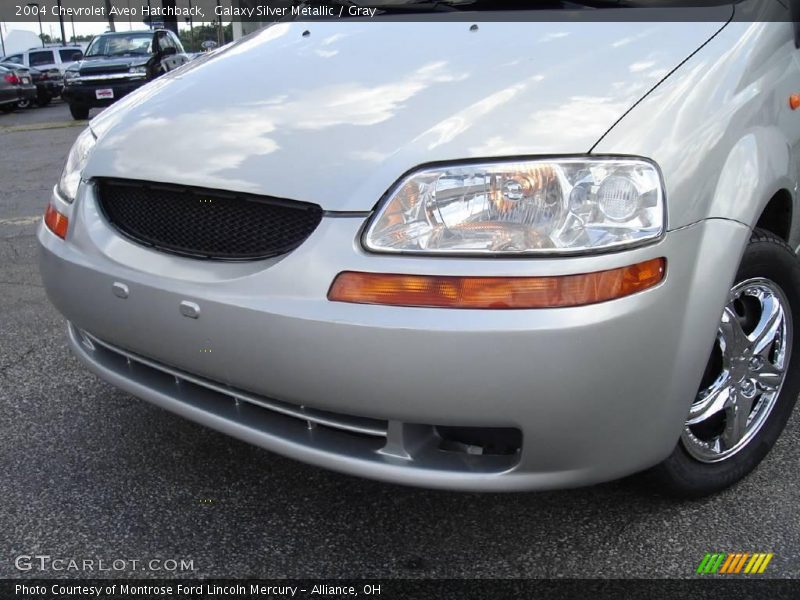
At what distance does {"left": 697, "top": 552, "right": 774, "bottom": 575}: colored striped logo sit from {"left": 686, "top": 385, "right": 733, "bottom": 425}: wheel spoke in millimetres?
332

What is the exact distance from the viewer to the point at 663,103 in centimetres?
183

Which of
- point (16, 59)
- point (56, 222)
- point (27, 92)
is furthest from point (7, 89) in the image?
point (56, 222)

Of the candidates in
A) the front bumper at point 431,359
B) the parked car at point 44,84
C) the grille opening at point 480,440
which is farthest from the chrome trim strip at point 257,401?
the parked car at point 44,84

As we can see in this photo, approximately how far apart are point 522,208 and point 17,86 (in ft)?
62.9

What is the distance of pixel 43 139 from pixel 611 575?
1160cm

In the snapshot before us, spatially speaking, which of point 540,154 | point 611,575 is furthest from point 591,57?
point 611,575

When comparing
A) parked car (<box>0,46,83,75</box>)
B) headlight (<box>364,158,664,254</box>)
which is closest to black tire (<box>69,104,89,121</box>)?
parked car (<box>0,46,83,75</box>)

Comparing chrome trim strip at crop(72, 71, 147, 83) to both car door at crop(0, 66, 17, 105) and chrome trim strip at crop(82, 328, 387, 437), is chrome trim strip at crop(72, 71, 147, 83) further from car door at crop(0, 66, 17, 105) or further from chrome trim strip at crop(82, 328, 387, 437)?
chrome trim strip at crop(82, 328, 387, 437)

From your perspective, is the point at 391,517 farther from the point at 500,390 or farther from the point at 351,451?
the point at 500,390

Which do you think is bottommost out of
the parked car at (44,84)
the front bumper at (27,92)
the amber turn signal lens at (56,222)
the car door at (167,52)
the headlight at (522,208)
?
the parked car at (44,84)

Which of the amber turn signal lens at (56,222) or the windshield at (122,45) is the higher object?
the amber turn signal lens at (56,222)

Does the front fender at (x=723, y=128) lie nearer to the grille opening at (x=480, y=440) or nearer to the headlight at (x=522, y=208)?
the headlight at (x=522, y=208)

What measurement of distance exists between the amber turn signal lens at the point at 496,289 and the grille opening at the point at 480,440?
0.32m

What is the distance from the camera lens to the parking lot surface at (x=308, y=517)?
2.01 m
